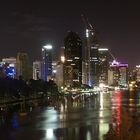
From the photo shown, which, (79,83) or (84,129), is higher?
(79,83)

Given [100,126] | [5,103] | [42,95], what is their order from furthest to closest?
1. [42,95]
2. [5,103]
3. [100,126]

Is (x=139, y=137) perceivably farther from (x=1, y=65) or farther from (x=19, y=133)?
(x=1, y=65)

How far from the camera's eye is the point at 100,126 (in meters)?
46.4

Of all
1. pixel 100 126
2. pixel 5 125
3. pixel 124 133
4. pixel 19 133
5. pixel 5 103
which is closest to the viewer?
pixel 124 133

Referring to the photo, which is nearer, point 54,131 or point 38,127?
point 54,131

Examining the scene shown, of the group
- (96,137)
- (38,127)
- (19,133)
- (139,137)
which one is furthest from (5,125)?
(139,137)

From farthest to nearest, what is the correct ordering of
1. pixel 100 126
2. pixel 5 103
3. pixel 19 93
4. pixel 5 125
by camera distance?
pixel 19 93 → pixel 5 103 → pixel 5 125 → pixel 100 126

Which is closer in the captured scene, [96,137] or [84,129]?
[96,137]

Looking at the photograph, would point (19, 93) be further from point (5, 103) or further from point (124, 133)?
point (124, 133)

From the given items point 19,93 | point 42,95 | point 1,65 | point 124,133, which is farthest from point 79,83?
point 124,133

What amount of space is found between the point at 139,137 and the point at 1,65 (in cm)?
12929

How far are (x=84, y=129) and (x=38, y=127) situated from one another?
199 inches

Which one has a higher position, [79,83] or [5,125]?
[79,83]

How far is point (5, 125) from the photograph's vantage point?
50156 millimetres
